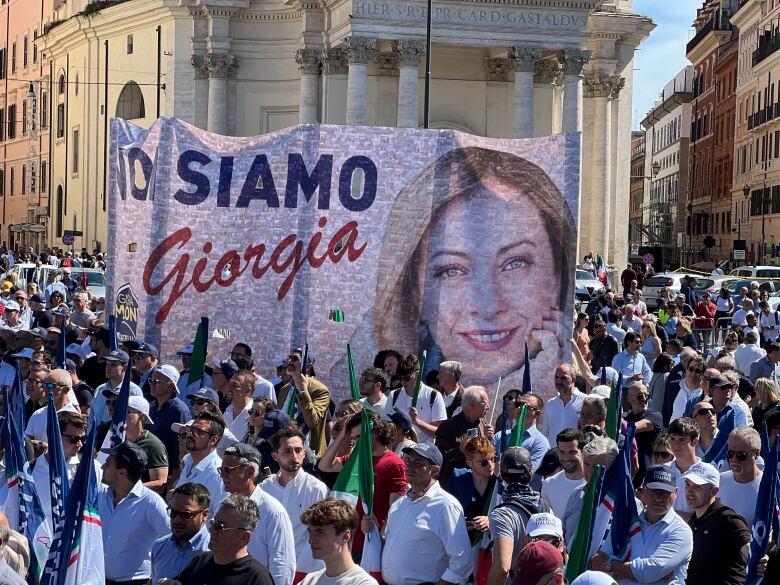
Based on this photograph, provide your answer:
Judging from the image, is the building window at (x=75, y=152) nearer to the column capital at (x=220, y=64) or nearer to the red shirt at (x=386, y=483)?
the column capital at (x=220, y=64)

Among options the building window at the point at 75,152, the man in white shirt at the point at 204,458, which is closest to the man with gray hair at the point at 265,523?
the man in white shirt at the point at 204,458

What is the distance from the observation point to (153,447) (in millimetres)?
10055

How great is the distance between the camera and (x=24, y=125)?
270 feet

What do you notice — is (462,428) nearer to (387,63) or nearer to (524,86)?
(524,86)

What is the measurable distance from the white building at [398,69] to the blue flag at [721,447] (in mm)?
34901

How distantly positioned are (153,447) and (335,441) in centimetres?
118

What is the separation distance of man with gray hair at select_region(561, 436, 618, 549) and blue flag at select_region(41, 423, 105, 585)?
2699 millimetres

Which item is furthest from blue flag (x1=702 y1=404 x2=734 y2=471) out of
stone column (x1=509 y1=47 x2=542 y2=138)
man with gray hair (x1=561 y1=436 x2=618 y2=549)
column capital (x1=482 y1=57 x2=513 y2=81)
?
column capital (x1=482 y1=57 x2=513 y2=81)

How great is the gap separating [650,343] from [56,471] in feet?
39.4

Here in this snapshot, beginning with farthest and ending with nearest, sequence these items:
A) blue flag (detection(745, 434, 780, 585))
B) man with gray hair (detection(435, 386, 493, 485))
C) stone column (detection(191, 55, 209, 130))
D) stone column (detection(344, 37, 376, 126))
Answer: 1. stone column (detection(191, 55, 209, 130))
2. stone column (detection(344, 37, 376, 126))
3. man with gray hair (detection(435, 386, 493, 485))
4. blue flag (detection(745, 434, 780, 585))

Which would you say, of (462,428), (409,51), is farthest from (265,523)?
(409,51)

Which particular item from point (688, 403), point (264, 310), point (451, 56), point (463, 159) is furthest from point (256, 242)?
point (451, 56)

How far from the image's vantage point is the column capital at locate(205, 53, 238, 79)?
53.0 m

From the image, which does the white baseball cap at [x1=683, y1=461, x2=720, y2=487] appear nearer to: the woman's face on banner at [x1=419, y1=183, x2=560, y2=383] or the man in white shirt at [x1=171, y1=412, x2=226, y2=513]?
the man in white shirt at [x1=171, y1=412, x2=226, y2=513]
